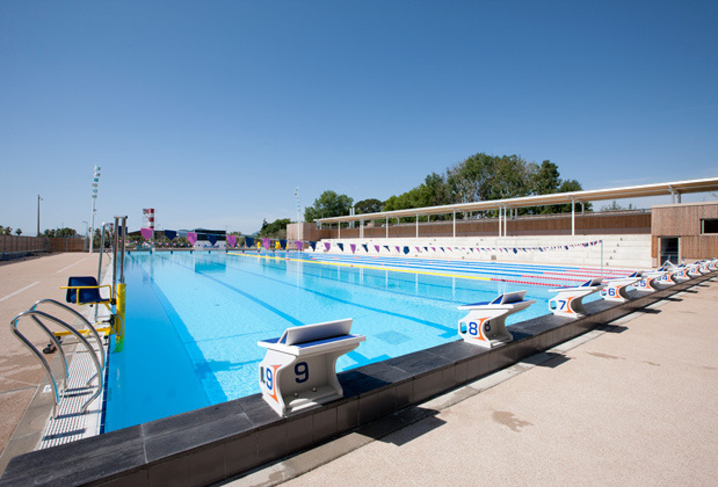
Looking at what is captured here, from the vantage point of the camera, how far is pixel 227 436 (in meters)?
1.78

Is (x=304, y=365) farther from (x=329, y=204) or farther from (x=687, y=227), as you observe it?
(x=329, y=204)

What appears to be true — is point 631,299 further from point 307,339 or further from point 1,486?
point 1,486

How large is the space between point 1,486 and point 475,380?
3.07 metres

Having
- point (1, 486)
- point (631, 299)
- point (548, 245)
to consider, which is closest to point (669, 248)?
point (548, 245)

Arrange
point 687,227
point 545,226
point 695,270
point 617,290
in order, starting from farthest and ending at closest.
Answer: point 545,226
point 687,227
point 695,270
point 617,290

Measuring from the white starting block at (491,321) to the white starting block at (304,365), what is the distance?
1685 millimetres

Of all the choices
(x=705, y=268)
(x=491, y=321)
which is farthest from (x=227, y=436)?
(x=705, y=268)

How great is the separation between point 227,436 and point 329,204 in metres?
66.1

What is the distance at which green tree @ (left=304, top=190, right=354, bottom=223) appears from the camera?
67.1 m

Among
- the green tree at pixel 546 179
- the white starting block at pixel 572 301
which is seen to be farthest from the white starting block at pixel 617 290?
the green tree at pixel 546 179

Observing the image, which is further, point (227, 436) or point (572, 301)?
point (572, 301)

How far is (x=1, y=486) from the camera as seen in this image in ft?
4.63

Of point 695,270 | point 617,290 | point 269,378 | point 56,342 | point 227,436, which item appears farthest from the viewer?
point 695,270

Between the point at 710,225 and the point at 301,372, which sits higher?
the point at 710,225
